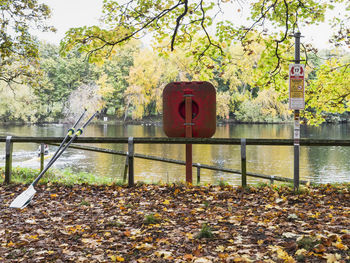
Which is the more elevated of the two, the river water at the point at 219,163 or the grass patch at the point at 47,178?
the grass patch at the point at 47,178

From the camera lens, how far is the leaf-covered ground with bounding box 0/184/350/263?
367 cm

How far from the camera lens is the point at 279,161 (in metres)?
22.5

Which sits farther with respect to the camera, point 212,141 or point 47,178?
point 47,178

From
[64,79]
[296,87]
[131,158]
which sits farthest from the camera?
[64,79]

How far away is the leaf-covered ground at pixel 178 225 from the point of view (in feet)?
12.0

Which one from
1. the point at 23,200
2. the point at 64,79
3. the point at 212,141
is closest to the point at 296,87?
the point at 212,141

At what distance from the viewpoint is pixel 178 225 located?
4613mm

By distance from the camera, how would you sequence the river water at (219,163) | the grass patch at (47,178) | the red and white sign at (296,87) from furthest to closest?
the river water at (219,163)
the grass patch at (47,178)
the red and white sign at (296,87)

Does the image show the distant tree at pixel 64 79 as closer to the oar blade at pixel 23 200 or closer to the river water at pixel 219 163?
the river water at pixel 219 163

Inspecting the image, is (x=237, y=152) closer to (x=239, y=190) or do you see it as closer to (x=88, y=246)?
(x=239, y=190)

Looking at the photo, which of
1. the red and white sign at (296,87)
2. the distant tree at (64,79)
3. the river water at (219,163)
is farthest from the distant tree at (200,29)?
the distant tree at (64,79)

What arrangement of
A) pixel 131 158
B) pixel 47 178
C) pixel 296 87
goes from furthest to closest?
pixel 47 178 → pixel 131 158 → pixel 296 87

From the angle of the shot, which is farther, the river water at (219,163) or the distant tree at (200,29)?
the river water at (219,163)

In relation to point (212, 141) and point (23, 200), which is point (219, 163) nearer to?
point (212, 141)
